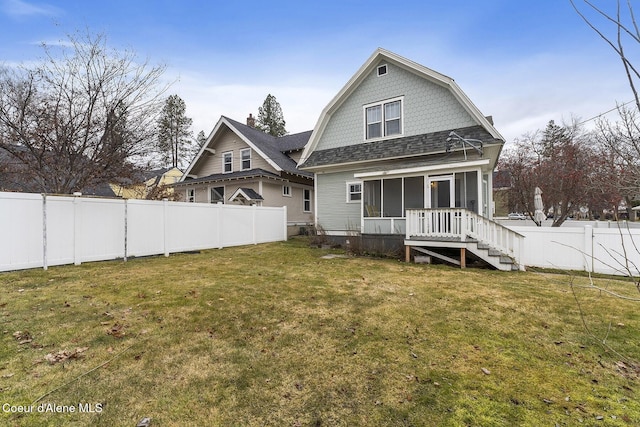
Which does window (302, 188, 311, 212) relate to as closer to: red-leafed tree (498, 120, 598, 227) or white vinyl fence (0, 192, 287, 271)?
white vinyl fence (0, 192, 287, 271)

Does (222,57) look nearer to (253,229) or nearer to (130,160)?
(130,160)

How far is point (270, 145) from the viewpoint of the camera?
20.1 meters

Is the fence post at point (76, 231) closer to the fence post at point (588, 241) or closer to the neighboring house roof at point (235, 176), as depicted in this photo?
the neighboring house roof at point (235, 176)

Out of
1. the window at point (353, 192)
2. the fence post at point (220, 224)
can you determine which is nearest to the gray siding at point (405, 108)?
the window at point (353, 192)

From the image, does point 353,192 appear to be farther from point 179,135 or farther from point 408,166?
point 179,135

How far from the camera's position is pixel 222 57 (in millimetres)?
14430

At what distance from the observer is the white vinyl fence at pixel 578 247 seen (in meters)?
8.02

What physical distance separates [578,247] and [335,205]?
8.87 meters

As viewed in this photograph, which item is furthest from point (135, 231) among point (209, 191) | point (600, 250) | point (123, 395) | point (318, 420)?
point (600, 250)

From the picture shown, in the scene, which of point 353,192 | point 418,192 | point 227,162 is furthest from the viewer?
point 227,162

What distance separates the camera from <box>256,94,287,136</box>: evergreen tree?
124 feet

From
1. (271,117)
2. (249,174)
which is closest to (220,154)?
(249,174)

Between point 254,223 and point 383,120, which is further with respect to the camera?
point 254,223

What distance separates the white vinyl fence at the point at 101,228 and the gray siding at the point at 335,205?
3.96 m
